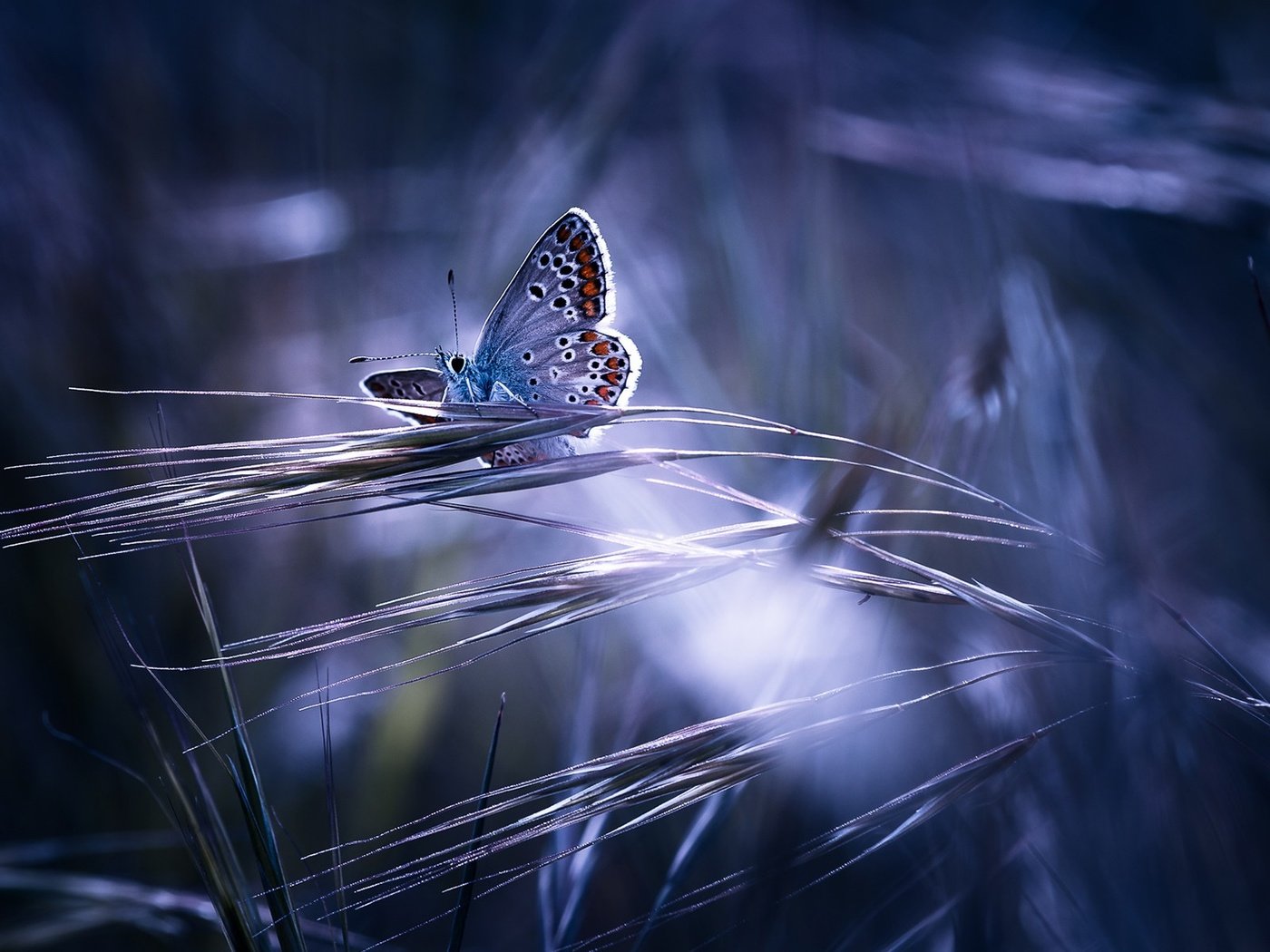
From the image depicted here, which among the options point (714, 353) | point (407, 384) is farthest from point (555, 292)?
point (714, 353)

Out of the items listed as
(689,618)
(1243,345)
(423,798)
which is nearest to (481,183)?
(689,618)

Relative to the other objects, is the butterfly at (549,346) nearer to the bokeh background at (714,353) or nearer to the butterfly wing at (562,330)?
the butterfly wing at (562,330)

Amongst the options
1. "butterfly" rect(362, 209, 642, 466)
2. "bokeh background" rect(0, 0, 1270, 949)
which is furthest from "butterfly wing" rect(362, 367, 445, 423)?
"bokeh background" rect(0, 0, 1270, 949)

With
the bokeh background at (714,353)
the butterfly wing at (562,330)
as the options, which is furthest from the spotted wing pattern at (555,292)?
the bokeh background at (714,353)

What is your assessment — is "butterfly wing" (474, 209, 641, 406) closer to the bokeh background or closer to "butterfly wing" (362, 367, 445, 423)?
"butterfly wing" (362, 367, 445, 423)

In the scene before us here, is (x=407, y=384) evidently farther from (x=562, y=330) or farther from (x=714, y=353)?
(x=714, y=353)

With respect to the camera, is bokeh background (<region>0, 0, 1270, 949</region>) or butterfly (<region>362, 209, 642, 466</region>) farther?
butterfly (<region>362, 209, 642, 466</region>)
